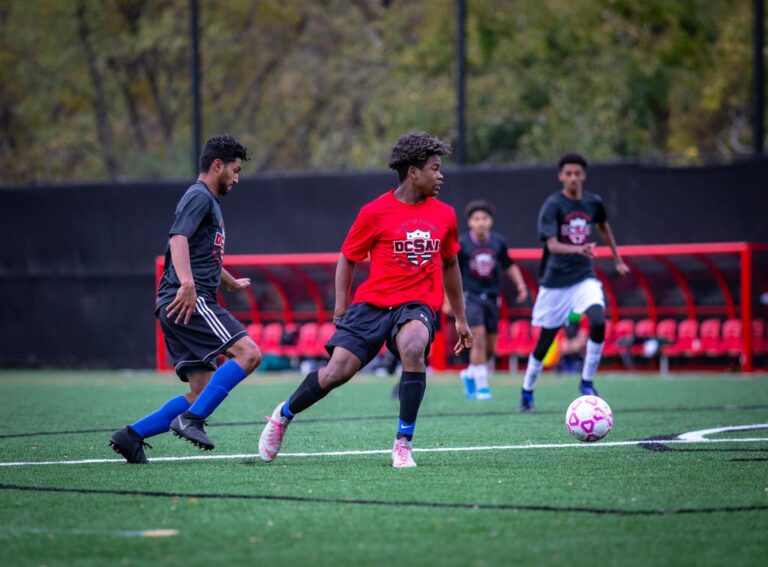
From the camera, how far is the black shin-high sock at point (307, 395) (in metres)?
7.48

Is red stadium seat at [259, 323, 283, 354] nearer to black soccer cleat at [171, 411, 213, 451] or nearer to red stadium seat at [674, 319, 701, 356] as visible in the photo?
red stadium seat at [674, 319, 701, 356]

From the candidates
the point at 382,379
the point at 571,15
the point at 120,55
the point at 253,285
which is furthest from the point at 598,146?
the point at 120,55

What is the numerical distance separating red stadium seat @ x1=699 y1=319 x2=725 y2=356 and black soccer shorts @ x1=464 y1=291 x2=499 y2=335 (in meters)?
5.70

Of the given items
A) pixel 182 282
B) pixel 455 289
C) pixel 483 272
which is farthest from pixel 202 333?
pixel 483 272

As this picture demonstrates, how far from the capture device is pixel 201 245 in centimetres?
775

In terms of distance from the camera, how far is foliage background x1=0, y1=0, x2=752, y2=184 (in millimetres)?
28609

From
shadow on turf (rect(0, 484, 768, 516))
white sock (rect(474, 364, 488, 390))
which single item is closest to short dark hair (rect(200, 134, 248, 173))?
shadow on turf (rect(0, 484, 768, 516))

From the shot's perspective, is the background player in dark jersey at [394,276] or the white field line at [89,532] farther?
the background player in dark jersey at [394,276]

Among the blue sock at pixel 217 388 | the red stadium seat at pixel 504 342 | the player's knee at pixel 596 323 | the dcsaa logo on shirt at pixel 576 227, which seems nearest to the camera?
the blue sock at pixel 217 388

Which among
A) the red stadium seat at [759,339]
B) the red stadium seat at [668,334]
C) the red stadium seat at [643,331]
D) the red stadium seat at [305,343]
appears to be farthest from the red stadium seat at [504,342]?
the red stadium seat at [759,339]

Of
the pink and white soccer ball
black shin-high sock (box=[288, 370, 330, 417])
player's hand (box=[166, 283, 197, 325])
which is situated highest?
player's hand (box=[166, 283, 197, 325])

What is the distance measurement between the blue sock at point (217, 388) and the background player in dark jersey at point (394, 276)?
0.34 m

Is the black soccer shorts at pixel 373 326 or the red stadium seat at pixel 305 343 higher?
the black soccer shorts at pixel 373 326

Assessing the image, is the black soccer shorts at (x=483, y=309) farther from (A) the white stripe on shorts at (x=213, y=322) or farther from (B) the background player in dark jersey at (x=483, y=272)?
(A) the white stripe on shorts at (x=213, y=322)
